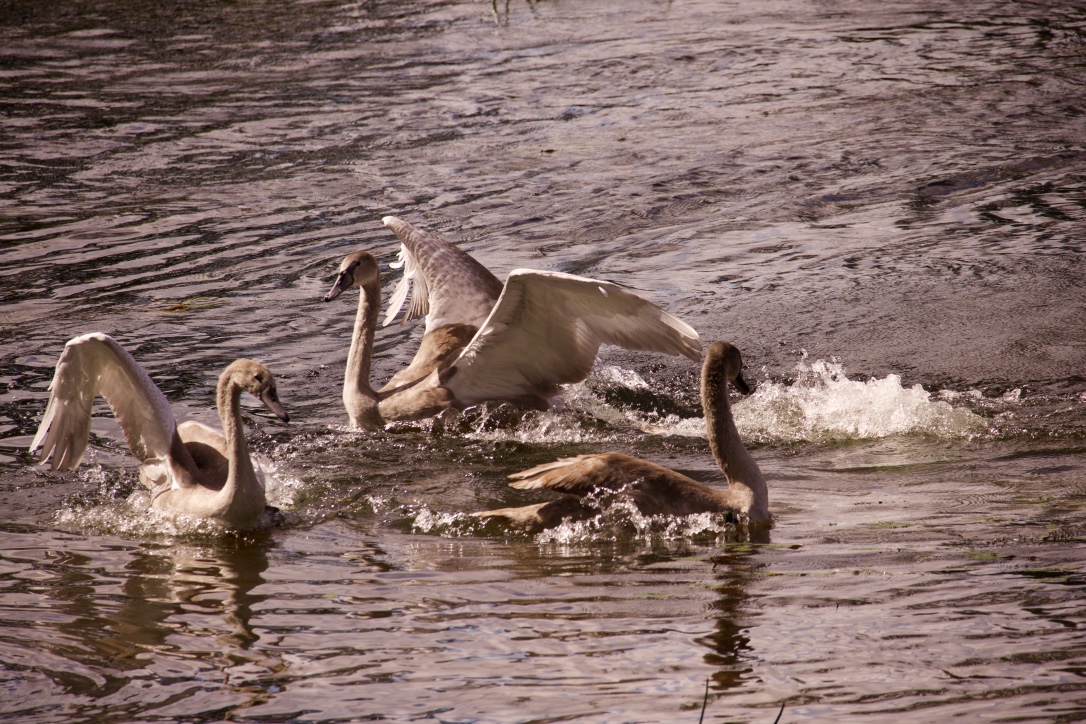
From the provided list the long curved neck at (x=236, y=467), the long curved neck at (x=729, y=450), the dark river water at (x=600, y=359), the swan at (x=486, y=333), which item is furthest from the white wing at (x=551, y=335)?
the long curved neck at (x=236, y=467)

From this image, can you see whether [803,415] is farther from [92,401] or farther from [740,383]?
[92,401]

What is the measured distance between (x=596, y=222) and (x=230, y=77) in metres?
7.94

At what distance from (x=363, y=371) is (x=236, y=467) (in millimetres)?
2234

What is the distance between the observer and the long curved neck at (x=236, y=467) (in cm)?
666

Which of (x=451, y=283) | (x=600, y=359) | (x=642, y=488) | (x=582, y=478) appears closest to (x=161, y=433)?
(x=582, y=478)

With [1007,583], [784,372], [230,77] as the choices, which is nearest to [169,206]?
[230,77]

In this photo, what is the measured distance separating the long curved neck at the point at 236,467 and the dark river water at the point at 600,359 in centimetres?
18

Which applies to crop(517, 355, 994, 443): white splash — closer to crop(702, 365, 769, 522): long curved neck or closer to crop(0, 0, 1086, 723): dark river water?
crop(0, 0, 1086, 723): dark river water

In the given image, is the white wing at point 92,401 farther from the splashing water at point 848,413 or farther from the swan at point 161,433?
the splashing water at point 848,413

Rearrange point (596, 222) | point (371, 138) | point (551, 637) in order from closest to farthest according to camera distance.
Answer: point (551, 637)
point (596, 222)
point (371, 138)

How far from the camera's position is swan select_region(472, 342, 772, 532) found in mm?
6461

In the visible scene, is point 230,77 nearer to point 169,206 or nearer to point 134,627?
point 169,206

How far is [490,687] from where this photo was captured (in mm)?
4578

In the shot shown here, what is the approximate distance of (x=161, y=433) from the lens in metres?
7.27
